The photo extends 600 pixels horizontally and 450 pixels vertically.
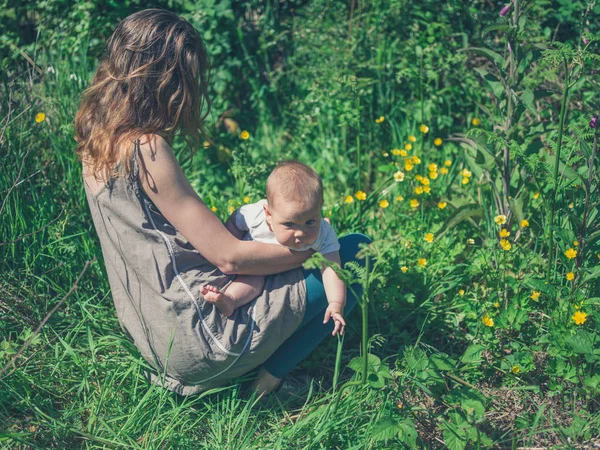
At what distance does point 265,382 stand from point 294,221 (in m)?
0.65

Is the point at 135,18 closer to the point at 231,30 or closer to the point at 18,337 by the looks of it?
the point at 18,337

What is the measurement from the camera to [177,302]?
2092 millimetres

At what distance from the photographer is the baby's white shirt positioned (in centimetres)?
229

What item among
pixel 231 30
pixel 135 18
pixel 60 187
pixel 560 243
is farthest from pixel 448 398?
pixel 231 30

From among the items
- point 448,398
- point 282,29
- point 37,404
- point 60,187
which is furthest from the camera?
point 282,29

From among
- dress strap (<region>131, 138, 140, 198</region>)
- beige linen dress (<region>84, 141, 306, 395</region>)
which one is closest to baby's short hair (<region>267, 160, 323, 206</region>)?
beige linen dress (<region>84, 141, 306, 395</region>)

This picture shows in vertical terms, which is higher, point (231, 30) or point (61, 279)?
point (231, 30)

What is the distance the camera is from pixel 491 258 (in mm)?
2787

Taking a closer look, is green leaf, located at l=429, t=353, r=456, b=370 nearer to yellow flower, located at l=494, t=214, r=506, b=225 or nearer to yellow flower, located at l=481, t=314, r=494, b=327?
yellow flower, located at l=481, t=314, r=494, b=327

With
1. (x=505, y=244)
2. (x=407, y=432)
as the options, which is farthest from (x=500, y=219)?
(x=407, y=432)

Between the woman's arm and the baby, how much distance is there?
0.06 meters

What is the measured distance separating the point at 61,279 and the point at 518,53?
7.27 feet

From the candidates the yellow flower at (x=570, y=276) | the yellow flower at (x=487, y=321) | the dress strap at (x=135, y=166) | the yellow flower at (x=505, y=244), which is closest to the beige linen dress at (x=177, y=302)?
the dress strap at (x=135, y=166)

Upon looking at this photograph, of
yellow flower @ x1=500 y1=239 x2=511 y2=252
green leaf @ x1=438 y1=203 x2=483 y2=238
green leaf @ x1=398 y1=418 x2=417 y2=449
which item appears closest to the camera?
green leaf @ x1=398 y1=418 x2=417 y2=449
